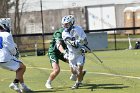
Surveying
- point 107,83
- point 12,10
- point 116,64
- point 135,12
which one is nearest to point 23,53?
Result: point 12,10

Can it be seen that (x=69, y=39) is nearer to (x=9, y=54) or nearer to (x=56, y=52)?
(x=56, y=52)

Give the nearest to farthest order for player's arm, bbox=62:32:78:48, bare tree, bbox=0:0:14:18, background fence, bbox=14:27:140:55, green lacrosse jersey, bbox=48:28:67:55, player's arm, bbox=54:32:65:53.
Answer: player's arm, bbox=62:32:78:48, player's arm, bbox=54:32:65:53, green lacrosse jersey, bbox=48:28:67:55, background fence, bbox=14:27:140:55, bare tree, bbox=0:0:14:18

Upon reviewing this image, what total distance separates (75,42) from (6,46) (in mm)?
1768

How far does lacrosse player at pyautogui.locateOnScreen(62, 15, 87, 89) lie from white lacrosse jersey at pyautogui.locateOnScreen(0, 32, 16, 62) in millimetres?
1537

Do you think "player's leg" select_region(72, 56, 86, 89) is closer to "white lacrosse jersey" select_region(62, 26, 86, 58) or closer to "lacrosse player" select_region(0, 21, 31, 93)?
"white lacrosse jersey" select_region(62, 26, 86, 58)

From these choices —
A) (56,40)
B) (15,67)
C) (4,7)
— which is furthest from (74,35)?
(4,7)

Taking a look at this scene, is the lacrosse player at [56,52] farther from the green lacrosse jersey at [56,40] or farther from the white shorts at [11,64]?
the white shorts at [11,64]

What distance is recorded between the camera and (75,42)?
38.7ft

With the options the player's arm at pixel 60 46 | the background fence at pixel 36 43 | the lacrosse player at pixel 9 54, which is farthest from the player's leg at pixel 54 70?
the background fence at pixel 36 43

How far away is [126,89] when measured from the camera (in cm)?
1149

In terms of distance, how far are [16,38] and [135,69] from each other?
14924 mm

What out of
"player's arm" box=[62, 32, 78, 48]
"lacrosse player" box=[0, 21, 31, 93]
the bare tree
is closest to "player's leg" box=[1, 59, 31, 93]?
"lacrosse player" box=[0, 21, 31, 93]

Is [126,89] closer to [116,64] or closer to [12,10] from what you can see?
[116,64]

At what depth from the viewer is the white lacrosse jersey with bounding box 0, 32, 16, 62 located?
10.9 m
